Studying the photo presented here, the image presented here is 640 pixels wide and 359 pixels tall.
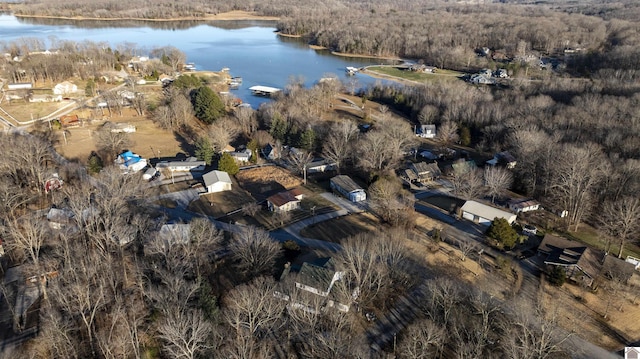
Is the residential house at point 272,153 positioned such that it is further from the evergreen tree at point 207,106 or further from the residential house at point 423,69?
the residential house at point 423,69

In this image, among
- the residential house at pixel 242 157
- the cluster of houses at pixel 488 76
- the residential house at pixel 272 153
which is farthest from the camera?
the cluster of houses at pixel 488 76

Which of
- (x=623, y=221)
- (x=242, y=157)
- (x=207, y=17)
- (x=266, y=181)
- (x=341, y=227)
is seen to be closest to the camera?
(x=623, y=221)

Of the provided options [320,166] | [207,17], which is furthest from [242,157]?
Result: [207,17]

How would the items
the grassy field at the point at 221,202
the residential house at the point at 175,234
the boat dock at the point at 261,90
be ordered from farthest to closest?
the boat dock at the point at 261,90
the grassy field at the point at 221,202
the residential house at the point at 175,234

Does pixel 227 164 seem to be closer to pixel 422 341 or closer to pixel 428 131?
pixel 428 131

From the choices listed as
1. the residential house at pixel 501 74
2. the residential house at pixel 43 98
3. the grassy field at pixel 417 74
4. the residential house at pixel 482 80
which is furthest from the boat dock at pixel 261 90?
the residential house at pixel 501 74

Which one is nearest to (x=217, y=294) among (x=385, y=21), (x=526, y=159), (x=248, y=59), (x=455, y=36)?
(x=526, y=159)

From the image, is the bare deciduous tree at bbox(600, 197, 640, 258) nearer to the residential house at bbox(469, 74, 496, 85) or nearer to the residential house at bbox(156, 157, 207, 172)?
the residential house at bbox(156, 157, 207, 172)

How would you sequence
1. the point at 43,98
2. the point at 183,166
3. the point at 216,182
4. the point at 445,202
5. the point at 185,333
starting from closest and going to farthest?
1. the point at 185,333
2. the point at 445,202
3. the point at 216,182
4. the point at 183,166
5. the point at 43,98
